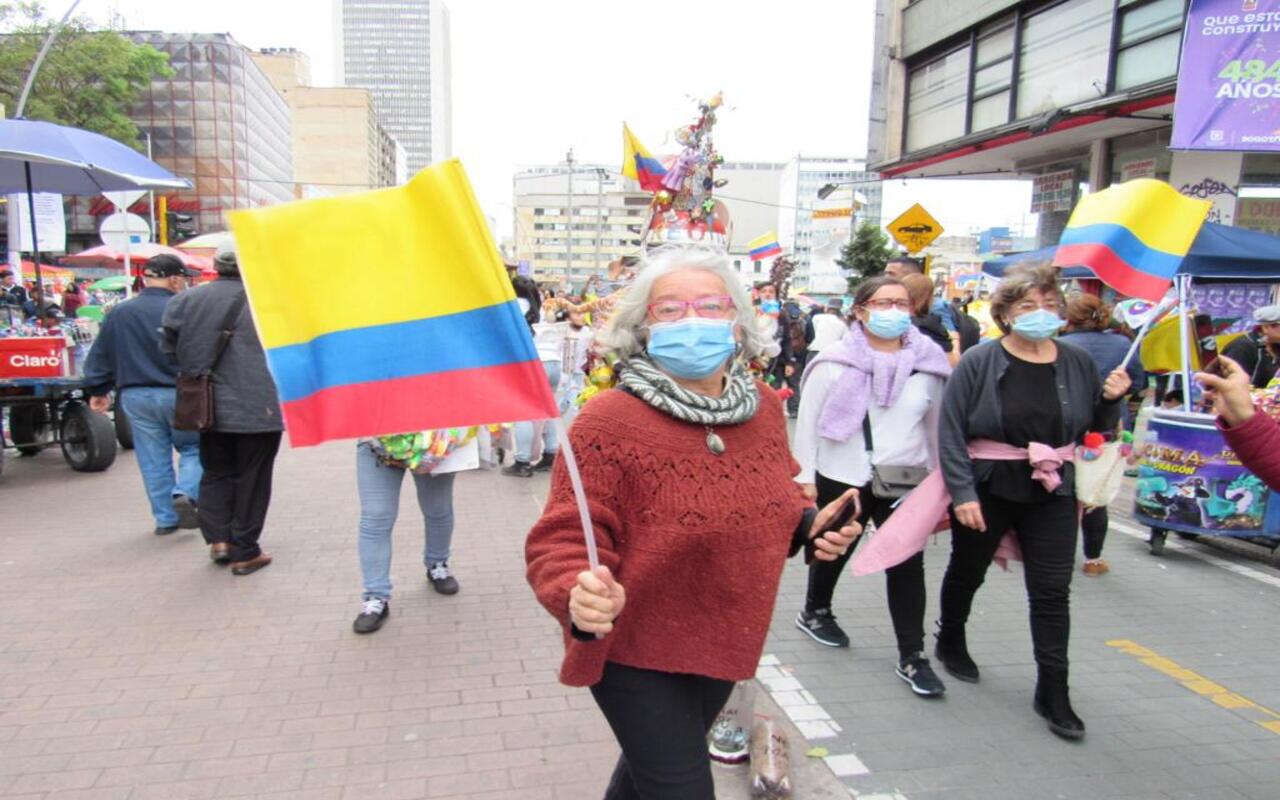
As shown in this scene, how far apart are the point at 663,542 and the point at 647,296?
2.21ft

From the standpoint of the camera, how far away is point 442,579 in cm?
507

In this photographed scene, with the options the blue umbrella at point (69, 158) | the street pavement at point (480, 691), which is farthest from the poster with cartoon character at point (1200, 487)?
the blue umbrella at point (69, 158)

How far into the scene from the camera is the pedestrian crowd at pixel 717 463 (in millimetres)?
2012

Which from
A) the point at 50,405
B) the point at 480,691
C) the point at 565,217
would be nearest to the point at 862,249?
the point at 50,405

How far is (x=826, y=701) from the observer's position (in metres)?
3.79

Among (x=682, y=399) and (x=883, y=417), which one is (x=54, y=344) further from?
(x=682, y=399)

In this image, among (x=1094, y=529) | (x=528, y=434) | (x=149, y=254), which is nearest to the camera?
(x=1094, y=529)

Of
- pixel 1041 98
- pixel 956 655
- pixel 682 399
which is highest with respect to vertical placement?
pixel 1041 98

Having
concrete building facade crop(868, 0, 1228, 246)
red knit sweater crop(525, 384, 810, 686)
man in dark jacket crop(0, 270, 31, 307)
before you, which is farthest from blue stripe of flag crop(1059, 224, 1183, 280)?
man in dark jacket crop(0, 270, 31, 307)

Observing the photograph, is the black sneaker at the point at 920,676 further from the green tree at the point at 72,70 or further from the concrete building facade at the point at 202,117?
the concrete building facade at the point at 202,117

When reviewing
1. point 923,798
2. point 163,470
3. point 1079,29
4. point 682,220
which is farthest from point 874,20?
point 923,798

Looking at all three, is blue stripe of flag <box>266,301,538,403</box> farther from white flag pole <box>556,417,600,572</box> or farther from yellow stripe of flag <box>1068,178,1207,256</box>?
yellow stripe of flag <box>1068,178,1207,256</box>

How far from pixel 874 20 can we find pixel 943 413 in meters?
18.3

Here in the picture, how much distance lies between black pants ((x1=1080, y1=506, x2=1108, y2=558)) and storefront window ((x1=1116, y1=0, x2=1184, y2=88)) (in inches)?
319
